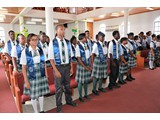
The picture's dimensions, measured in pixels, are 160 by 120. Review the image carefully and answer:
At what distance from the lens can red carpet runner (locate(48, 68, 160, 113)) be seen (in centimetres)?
267

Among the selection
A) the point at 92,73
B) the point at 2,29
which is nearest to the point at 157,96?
the point at 92,73

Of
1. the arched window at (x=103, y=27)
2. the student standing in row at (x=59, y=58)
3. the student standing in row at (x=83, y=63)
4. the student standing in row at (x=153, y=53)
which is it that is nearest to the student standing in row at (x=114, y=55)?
the student standing in row at (x=83, y=63)

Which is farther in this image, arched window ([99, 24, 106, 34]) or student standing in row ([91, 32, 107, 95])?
arched window ([99, 24, 106, 34])

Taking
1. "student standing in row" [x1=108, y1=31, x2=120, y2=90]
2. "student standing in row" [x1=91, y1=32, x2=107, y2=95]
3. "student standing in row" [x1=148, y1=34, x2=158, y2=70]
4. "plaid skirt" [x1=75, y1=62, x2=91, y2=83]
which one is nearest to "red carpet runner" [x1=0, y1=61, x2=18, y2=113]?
"plaid skirt" [x1=75, y1=62, x2=91, y2=83]

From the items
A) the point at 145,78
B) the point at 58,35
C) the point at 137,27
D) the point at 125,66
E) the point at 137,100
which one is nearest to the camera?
the point at 58,35

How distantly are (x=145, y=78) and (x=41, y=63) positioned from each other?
3.37 m

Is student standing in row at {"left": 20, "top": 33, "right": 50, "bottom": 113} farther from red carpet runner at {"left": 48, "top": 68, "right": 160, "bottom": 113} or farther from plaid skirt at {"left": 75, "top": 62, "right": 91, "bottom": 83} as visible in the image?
plaid skirt at {"left": 75, "top": 62, "right": 91, "bottom": 83}

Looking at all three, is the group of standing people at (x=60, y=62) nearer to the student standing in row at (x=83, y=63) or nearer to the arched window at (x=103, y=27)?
the student standing in row at (x=83, y=63)

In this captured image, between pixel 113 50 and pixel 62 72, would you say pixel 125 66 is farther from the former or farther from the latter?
pixel 62 72

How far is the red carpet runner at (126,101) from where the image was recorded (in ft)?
8.76

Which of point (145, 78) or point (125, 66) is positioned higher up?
point (125, 66)

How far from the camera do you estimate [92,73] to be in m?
3.41

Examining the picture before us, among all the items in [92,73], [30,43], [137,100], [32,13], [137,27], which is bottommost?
[137,100]

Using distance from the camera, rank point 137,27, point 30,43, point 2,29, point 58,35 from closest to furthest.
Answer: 1. point 30,43
2. point 58,35
3. point 137,27
4. point 2,29
